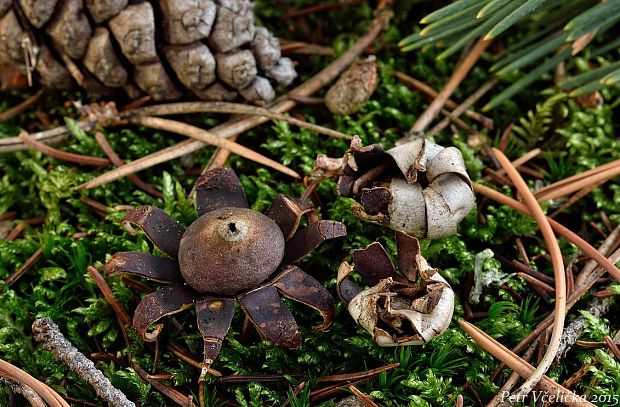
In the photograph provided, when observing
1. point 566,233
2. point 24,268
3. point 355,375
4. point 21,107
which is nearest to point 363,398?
point 355,375

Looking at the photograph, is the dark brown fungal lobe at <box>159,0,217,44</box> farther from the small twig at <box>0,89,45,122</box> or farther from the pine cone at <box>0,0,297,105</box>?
the small twig at <box>0,89,45,122</box>

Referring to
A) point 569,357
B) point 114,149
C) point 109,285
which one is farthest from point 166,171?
point 569,357

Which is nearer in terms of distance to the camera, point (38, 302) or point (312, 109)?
point (38, 302)

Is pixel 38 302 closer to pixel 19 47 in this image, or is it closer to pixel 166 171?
pixel 166 171

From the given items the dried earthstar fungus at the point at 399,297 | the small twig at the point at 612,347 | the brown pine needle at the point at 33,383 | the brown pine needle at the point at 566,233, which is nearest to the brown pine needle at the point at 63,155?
the brown pine needle at the point at 33,383

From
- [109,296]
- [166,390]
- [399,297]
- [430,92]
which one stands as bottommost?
[166,390]

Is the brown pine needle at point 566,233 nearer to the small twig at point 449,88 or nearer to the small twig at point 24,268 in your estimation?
the small twig at point 449,88

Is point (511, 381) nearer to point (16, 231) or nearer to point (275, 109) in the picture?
point (275, 109)
